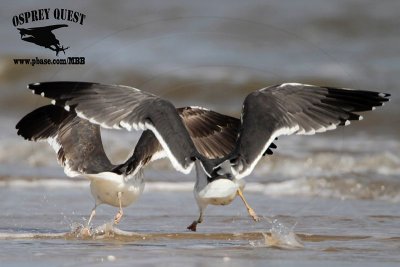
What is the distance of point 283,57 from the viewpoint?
69.4 ft

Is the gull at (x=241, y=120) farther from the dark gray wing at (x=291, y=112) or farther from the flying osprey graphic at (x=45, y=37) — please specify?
the flying osprey graphic at (x=45, y=37)

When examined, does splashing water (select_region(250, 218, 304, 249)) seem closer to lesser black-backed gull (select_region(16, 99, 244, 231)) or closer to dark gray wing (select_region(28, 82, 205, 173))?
dark gray wing (select_region(28, 82, 205, 173))

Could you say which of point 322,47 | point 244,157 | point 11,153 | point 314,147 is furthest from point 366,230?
point 322,47

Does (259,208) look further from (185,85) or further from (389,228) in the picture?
(185,85)

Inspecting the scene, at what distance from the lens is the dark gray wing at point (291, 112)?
8992 millimetres

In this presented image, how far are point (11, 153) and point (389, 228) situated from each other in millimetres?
7432

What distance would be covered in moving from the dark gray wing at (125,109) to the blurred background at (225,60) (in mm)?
4547

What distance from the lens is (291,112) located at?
31.0 ft

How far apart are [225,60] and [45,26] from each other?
12.1 ft

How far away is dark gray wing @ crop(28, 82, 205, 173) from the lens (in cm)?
895

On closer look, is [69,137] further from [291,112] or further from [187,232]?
[291,112]

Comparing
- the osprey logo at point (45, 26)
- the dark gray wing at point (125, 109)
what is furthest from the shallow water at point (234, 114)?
the dark gray wing at point (125, 109)

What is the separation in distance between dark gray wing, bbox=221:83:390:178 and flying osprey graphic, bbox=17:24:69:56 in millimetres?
10402

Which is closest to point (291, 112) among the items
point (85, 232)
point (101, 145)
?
point (101, 145)
